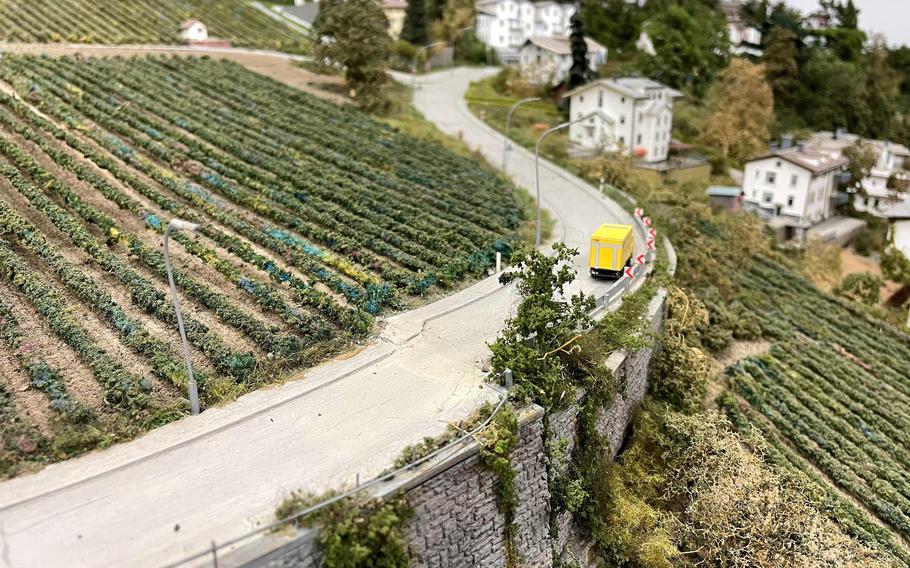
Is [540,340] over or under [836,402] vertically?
over

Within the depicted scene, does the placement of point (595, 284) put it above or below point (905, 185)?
above

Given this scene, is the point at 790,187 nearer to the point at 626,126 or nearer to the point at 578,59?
the point at 626,126

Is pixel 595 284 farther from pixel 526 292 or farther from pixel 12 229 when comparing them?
pixel 12 229

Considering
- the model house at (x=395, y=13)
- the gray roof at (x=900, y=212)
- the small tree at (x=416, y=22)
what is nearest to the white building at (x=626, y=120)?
the gray roof at (x=900, y=212)

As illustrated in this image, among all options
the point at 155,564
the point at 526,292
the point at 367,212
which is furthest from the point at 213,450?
the point at 367,212

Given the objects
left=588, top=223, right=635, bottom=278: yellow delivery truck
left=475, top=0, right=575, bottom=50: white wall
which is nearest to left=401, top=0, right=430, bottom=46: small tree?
left=475, top=0, right=575, bottom=50: white wall

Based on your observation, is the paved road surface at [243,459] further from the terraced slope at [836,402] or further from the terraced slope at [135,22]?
the terraced slope at [135,22]

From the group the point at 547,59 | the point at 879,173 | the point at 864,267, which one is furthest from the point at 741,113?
the point at 547,59
